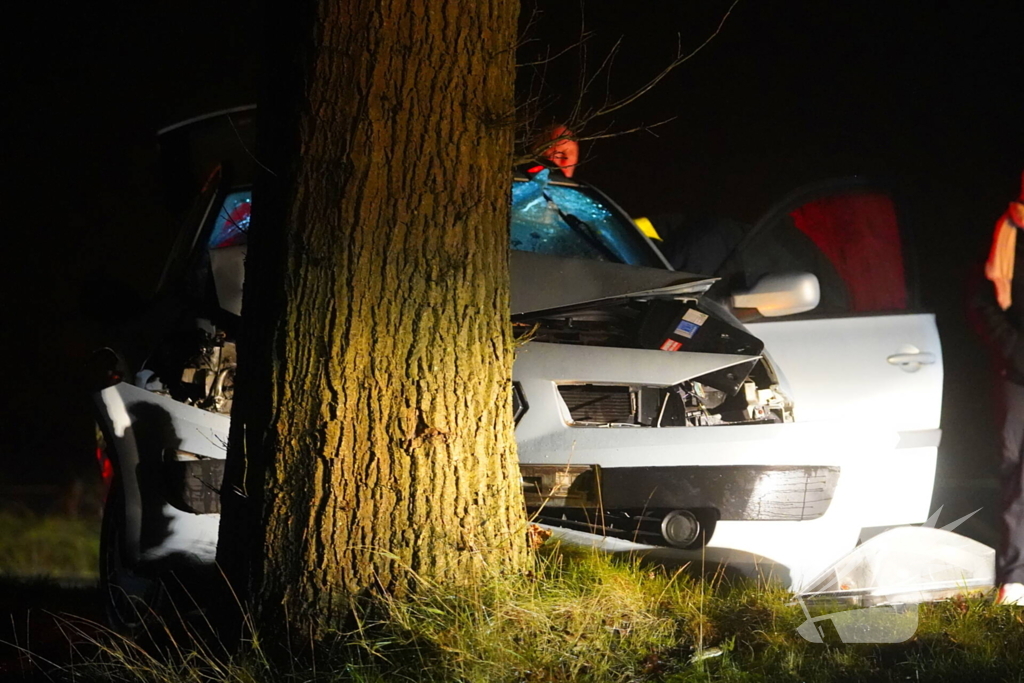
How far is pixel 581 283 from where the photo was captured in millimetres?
3785

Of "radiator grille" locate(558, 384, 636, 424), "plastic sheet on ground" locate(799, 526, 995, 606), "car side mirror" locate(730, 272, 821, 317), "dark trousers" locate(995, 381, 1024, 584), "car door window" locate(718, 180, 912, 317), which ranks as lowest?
"plastic sheet on ground" locate(799, 526, 995, 606)

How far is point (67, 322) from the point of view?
10.1 meters

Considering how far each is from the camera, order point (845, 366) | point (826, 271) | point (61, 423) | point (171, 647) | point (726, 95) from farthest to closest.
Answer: point (61, 423)
point (726, 95)
point (826, 271)
point (845, 366)
point (171, 647)

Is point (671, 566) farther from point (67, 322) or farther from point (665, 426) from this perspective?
point (67, 322)

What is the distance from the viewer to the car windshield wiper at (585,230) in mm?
4660

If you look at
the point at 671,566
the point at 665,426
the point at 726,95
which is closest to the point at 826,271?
the point at 665,426

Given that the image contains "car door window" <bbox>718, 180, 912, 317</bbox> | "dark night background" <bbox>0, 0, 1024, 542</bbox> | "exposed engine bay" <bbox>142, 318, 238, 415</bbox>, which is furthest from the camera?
"dark night background" <bbox>0, 0, 1024, 542</bbox>

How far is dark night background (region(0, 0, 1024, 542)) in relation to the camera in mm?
6633

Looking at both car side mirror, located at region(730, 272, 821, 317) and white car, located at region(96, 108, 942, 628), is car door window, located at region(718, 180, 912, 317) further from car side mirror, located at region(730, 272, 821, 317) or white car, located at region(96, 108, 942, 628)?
car side mirror, located at region(730, 272, 821, 317)

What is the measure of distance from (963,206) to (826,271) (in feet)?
11.1

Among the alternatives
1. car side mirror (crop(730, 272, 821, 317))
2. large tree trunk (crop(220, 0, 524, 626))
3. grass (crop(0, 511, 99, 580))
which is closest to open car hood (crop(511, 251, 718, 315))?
car side mirror (crop(730, 272, 821, 317))

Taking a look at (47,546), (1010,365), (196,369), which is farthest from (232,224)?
(1010,365)

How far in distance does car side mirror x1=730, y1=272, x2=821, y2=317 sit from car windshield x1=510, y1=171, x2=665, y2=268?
2.14 feet

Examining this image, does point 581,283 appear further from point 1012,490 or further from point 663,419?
point 1012,490
